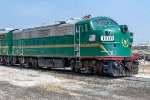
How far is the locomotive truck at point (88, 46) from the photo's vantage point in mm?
21719

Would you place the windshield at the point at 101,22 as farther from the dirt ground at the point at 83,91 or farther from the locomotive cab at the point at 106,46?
the dirt ground at the point at 83,91

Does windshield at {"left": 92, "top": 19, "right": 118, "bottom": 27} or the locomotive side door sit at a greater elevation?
windshield at {"left": 92, "top": 19, "right": 118, "bottom": 27}

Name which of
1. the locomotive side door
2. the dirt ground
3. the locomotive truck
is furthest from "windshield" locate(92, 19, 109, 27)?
the dirt ground

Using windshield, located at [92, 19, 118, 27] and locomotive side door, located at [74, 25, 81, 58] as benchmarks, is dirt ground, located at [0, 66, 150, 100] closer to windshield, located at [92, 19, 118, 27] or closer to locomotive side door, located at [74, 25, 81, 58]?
windshield, located at [92, 19, 118, 27]

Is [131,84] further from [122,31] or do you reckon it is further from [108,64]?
[122,31]

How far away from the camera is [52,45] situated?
2733 centimetres

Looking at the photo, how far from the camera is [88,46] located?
22.7 metres

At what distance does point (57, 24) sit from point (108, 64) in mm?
6812

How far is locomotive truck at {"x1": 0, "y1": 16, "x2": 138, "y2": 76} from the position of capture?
21.7 m

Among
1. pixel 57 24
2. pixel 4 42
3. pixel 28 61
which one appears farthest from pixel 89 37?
pixel 4 42

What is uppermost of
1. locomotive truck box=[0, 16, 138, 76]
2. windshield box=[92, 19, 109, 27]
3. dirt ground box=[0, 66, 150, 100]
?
windshield box=[92, 19, 109, 27]

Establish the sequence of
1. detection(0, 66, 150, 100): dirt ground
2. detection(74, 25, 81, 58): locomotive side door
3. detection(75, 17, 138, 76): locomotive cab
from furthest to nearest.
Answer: detection(74, 25, 81, 58): locomotive side door, detection(75, 17, 138, 76): locomotive cab, detection(0, 66, 150, 100): dirt ground

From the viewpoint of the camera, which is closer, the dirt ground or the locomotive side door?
the dirt ground

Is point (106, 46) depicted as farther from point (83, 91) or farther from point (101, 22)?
point (83, 91)
